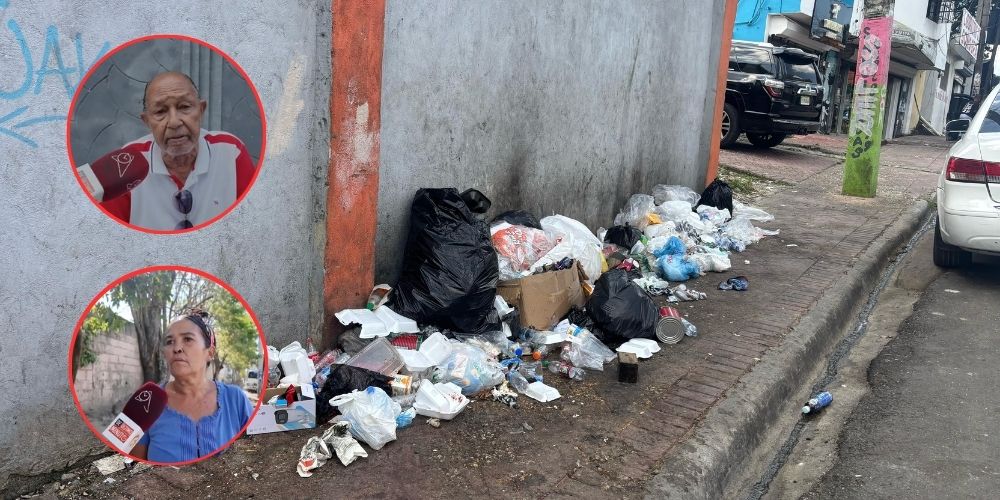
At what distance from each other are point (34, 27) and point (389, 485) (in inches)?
77.1

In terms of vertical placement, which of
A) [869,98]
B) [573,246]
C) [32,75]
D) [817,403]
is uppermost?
[869,98]

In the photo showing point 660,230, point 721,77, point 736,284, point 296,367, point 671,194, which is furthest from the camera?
point 721,77

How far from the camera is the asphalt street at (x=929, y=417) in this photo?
Result: 10.9ft

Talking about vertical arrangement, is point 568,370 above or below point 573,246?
below

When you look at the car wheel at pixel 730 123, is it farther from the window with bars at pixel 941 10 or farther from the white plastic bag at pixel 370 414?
the window with bars at pixel 941 10

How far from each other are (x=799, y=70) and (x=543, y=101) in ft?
30.8

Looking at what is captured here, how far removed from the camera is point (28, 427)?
2.77 m

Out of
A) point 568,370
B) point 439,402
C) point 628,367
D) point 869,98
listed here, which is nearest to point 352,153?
point 439,402

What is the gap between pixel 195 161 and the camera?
7.56ft

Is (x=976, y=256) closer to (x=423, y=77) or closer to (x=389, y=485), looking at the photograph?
(x=423, y=77)

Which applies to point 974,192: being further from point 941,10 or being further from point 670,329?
point 941,10

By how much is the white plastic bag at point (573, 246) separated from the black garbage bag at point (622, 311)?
477 millimetres

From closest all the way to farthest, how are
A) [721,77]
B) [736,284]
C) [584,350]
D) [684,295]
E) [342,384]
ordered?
1. [342,384]
2. [584,350]
3. [684,295]
4. [736,284]
5. [721,77]

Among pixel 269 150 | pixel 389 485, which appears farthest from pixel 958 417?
pixel 269 150
